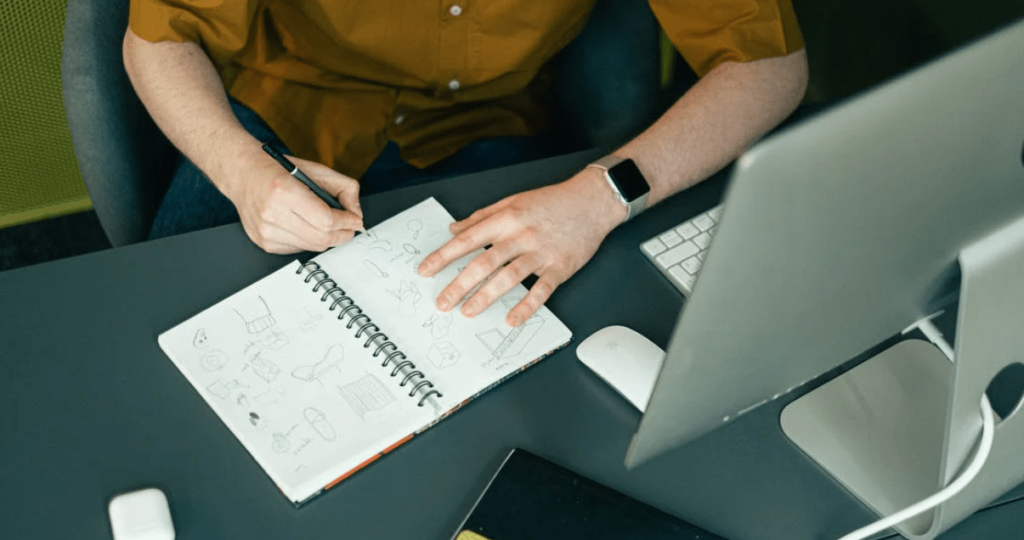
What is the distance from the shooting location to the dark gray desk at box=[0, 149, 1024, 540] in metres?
0.94

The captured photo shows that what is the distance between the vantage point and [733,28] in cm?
133

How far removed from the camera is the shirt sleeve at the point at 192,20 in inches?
47.8

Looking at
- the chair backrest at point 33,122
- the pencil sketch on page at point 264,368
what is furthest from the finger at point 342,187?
the chair backrest at point 33,122

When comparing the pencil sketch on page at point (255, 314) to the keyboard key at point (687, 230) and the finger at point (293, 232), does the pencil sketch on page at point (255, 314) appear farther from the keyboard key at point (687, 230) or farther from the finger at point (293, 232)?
the keyboard key at point (687, 230)

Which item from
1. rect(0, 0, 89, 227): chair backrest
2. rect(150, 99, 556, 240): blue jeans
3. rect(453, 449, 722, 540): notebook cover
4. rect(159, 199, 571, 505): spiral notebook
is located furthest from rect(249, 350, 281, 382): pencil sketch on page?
rect(0, 0, 89, 227): chair backrest

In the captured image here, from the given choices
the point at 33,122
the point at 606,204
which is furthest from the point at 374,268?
the point at 33,122

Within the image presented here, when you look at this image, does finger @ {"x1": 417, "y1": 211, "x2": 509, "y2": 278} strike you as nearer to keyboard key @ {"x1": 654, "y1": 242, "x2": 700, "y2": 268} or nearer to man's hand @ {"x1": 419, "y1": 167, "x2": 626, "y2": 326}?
man's hand @ {"x1": 419, "y1": 167, "x2": 626, "y2": 326}

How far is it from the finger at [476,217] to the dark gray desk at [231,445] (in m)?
0.14

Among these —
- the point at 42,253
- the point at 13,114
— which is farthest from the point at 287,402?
the point at 42,253

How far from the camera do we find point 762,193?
59cm

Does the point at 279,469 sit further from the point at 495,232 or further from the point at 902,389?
the point at 902,389

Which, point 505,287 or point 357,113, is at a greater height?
point 357,113

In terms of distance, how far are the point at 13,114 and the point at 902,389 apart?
1.51m

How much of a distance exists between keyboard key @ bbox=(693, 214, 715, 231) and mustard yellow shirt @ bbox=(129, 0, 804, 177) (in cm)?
27
